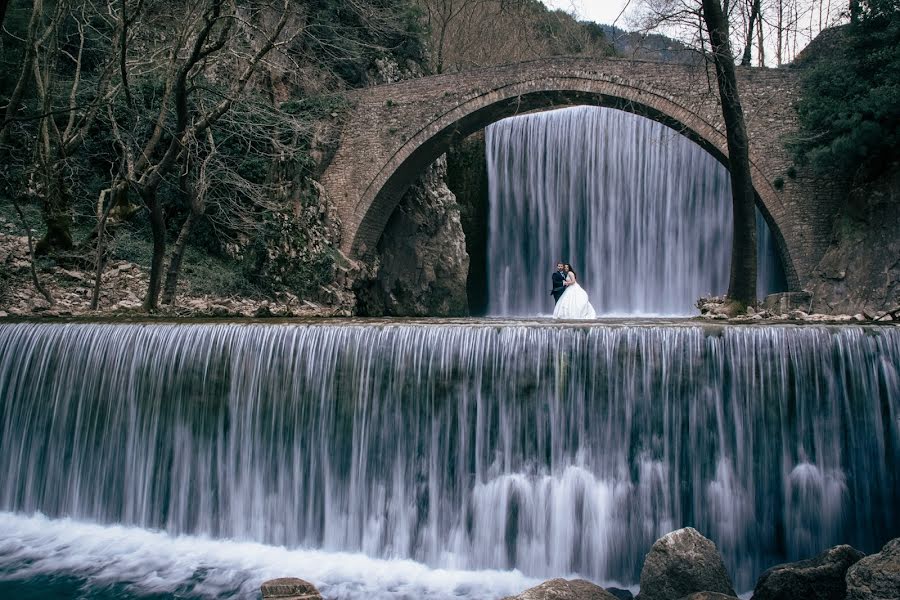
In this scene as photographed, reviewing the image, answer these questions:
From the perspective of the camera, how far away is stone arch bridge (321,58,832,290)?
13820 millimetres

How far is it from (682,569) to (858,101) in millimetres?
10446

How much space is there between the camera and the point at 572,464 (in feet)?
19.5

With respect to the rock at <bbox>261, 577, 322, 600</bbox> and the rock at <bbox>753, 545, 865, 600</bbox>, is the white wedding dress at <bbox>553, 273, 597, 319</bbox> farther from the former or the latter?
the rock at <bbox>261, 577, 322, 600</bbox>

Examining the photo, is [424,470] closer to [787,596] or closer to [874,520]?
[787,596]

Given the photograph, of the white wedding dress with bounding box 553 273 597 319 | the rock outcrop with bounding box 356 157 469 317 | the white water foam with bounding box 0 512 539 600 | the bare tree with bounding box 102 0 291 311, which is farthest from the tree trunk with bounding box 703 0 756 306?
the rock outcrop with bounding box 356 157 469 317

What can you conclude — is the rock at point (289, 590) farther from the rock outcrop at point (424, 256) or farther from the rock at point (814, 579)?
the rock outcrop at point (424, 256)

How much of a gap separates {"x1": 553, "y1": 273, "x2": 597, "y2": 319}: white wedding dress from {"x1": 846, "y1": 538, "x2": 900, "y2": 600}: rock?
7.85 m

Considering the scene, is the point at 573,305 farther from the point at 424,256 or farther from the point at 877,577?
the point at 877,577

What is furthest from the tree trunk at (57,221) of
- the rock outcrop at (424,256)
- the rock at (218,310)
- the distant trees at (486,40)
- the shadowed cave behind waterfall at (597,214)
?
the distant trees at (486,40)

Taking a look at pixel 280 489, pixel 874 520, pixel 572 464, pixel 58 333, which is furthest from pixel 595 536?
pixel 58 333

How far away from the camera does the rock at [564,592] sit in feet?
14.1

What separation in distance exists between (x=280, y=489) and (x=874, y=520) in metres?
4.47

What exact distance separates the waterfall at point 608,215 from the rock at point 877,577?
40.1 feet

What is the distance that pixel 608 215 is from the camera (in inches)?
728
